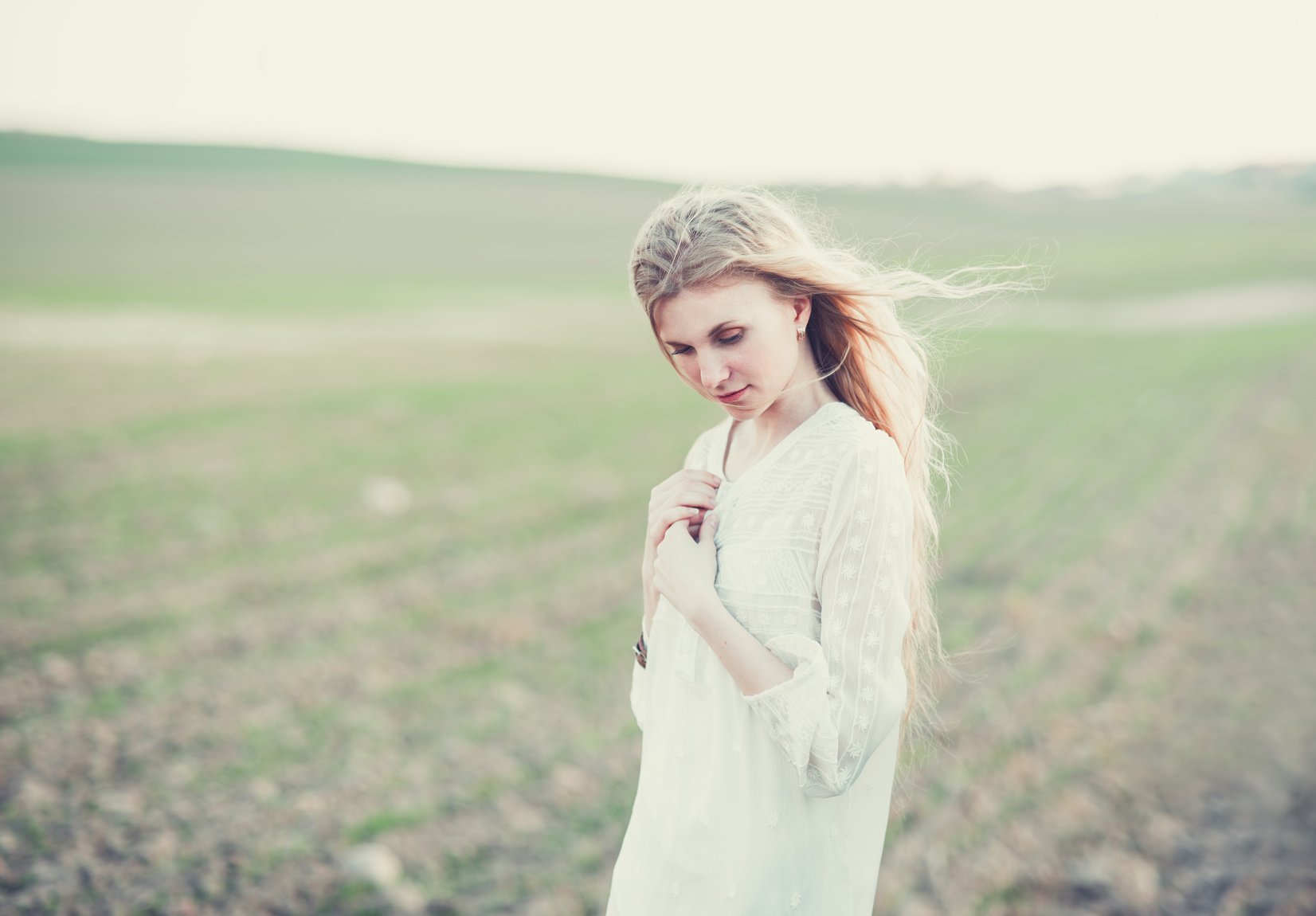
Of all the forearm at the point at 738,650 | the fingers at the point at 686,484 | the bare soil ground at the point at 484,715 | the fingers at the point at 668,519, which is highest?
the fingers at the point at 686,484

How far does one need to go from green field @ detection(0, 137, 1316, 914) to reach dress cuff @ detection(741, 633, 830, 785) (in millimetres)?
1756

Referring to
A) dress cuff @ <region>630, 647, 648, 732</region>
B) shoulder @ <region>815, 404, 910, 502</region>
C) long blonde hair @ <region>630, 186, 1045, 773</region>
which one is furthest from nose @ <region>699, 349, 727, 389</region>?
dress cuff @ <region>630, 647, 648, 732</region>

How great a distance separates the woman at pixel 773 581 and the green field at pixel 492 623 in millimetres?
1265

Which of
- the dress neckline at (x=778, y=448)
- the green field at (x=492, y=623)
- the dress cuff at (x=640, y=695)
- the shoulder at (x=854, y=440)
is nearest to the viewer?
the shoulder at (x=854, y=440)

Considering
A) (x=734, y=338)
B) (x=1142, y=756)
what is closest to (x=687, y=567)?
(x=734, y=338)

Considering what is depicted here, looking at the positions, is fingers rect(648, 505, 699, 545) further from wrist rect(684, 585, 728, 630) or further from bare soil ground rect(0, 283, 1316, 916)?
bare soil ground rect(0, 283, 1316, 916)

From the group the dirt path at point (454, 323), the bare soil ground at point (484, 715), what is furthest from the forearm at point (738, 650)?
the dirt path at point (454, 323)

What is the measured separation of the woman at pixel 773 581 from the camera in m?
1.73

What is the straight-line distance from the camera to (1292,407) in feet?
46.8

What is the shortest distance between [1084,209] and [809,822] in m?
69.2

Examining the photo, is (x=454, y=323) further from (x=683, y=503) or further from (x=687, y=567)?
(x=687, y=567)

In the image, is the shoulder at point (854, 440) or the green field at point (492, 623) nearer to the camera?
the shoulder at point (854, 440)

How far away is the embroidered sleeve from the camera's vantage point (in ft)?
5.53

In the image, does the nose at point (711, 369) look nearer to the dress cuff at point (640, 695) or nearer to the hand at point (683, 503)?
the hand at point (683, 503)
